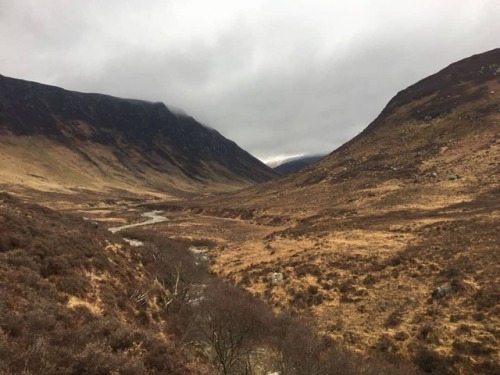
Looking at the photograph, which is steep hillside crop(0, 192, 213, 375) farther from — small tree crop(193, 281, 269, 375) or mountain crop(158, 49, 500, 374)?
mountain crop(158, 49, 500, 374)

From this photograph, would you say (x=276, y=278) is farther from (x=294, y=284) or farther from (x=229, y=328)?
Answer: (x=229, y=328)

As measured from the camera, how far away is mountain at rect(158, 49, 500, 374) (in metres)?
21.3

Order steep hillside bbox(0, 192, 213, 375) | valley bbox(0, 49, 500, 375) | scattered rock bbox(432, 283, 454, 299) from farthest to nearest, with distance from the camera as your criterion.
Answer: scattered rock bbox(432, 283, 454, 299), valley bbox(0, 49, 500, 375), steep hillside bbox(0, 192, 213, 375)

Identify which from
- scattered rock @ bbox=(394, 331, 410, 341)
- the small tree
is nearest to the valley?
scattered rock @ bbox=(394, 331, 410, 341)

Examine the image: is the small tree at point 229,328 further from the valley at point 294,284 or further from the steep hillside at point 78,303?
the steep hillside at point 78,303

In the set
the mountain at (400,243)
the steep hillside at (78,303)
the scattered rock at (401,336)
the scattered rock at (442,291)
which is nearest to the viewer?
the steep hillside at (78,303)

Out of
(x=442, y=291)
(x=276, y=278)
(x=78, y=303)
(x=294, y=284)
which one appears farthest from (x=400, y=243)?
(x=78, y=303)

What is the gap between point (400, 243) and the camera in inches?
1483

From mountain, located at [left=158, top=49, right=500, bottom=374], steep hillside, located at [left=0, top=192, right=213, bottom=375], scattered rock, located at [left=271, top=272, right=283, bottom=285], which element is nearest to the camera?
steep hillside, located at [left=0, top=192, right=213, bottom=375]

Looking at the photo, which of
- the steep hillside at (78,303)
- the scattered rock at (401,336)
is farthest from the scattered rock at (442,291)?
the steep hillside at (78,303)

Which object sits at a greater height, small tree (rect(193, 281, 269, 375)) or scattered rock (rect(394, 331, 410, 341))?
scattered rock (rect(394, 331, 410, 341))

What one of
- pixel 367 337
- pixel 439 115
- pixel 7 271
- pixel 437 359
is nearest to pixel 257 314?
pixel 367 337

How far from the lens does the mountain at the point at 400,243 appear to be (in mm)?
21281

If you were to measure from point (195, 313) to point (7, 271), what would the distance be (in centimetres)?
979
